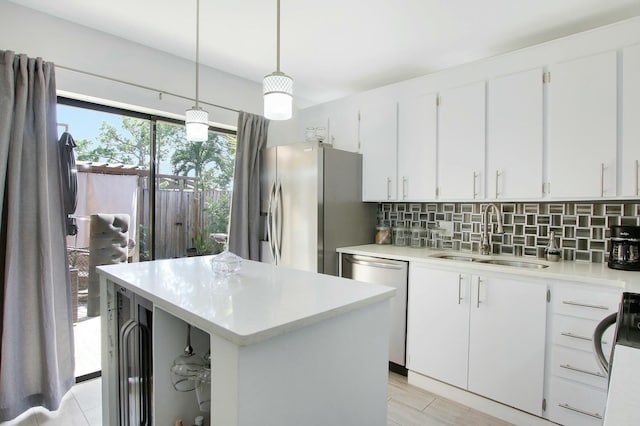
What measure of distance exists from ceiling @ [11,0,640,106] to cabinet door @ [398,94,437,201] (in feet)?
1.39

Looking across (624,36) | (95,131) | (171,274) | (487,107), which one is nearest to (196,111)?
(171,274)

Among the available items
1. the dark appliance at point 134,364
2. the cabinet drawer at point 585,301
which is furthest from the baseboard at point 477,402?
the dark appliance at point 134,364

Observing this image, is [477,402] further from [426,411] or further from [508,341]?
[508,341]

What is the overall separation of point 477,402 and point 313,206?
6.06 ft

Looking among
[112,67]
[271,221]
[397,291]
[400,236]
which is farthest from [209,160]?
[397,291]

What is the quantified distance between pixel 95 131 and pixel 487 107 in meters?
3.02

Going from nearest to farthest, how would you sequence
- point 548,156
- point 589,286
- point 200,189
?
point 589,286, point 548,156, point 200,189

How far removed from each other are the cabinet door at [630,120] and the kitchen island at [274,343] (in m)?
1.70

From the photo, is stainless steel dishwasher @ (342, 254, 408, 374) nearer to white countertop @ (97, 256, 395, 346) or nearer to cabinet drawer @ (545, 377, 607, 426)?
cabinet drawer @ (545, 377, 607, 426)

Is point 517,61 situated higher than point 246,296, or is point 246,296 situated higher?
point 517,61

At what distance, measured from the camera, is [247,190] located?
331 cm

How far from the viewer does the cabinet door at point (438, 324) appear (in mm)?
2266

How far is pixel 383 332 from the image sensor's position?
131 centimetres

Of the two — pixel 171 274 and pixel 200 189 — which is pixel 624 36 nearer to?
pixel 171 274
